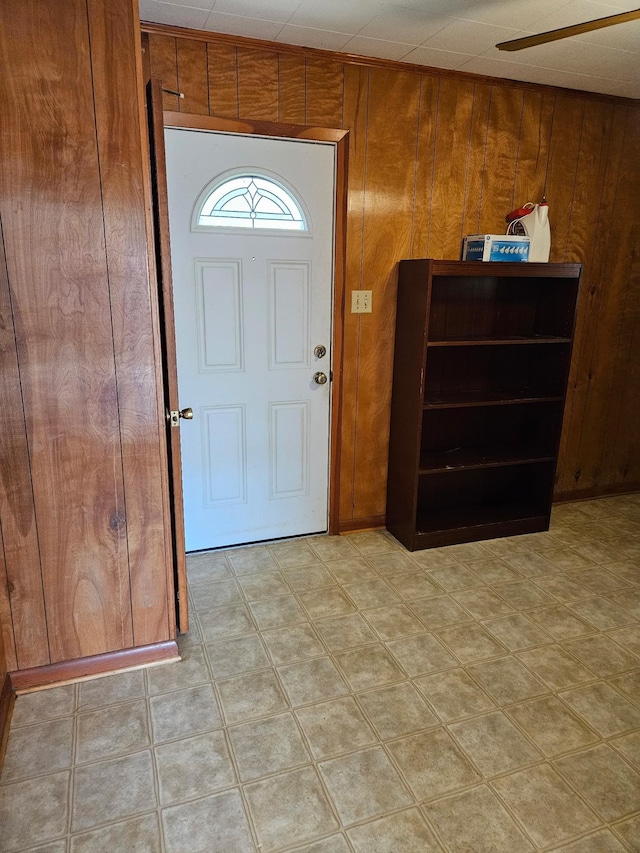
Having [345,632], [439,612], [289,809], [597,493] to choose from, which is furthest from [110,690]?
[597,493]

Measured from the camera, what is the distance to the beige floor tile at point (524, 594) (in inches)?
100

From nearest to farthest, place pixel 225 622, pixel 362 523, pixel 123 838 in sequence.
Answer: pixel 123 838
pixel 225 622
pixel 362 523

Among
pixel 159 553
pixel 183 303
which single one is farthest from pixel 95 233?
pixel 159 553

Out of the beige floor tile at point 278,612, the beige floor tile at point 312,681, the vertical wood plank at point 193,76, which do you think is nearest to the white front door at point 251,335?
the vertical wood plank at point 193,76

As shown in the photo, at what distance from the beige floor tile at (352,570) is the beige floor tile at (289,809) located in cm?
112

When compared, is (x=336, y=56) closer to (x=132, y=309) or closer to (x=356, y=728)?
(x=132, y=309)

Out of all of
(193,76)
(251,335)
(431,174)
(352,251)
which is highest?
(193,76)

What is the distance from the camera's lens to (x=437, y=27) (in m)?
2.30

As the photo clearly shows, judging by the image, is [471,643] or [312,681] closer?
[312,681]

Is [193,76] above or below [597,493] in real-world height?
above

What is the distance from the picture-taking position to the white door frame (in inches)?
98.2

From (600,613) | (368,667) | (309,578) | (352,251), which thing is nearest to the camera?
(368,667)

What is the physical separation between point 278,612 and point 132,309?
1412 millimetres

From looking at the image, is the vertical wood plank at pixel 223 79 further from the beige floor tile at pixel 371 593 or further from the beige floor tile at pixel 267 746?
the beige floor tile at pixel 267 746
